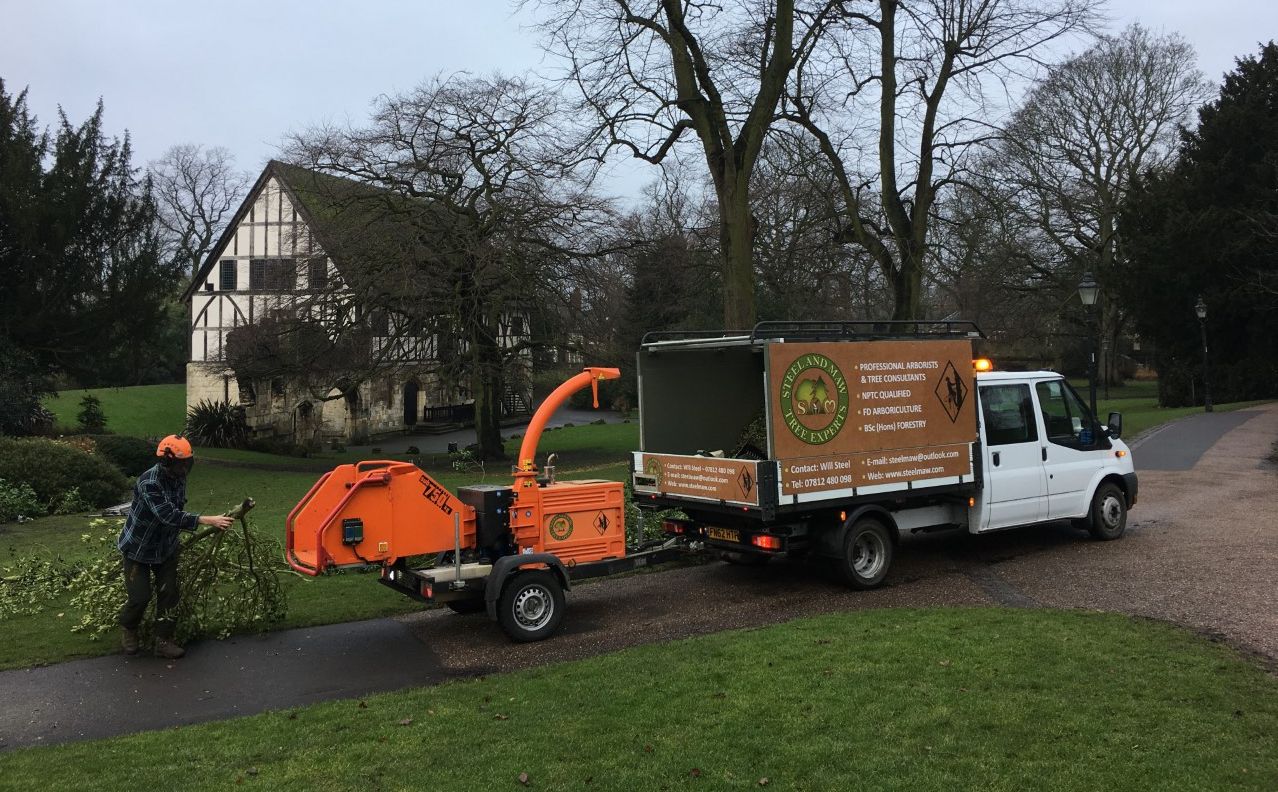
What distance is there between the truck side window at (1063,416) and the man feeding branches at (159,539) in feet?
28.0

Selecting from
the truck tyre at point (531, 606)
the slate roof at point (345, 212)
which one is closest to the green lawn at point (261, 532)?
the truck tyre at point (531, 606)

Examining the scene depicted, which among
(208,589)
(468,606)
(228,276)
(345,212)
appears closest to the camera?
(208,589)

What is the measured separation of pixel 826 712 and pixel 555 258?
22.4 m

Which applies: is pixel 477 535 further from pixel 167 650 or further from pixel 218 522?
pixel 167 650

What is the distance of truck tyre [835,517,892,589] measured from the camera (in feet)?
29.1

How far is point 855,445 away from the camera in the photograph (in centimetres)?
877

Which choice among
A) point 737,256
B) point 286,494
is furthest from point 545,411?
point 286,494

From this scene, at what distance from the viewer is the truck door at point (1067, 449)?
1052 centimetres

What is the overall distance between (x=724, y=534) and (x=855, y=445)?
1.52 meters

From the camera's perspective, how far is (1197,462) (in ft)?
62.7

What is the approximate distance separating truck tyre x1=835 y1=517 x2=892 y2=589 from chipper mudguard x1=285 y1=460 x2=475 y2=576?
3.79m

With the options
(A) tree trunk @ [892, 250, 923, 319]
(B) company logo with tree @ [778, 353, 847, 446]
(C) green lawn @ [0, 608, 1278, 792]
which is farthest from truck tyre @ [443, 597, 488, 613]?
(A) tree trunk @ [892, 250, 923, 319]

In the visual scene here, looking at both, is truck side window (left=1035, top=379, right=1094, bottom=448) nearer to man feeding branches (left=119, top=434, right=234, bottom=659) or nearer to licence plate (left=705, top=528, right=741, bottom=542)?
licence plate (left=705, top=528, right=741, bottom=542)

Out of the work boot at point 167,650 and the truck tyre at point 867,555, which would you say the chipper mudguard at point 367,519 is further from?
the truck tyre at point 867,555
